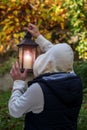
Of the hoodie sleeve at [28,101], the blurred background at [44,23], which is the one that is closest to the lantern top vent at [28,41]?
the hoodie sleeve at [28,101]

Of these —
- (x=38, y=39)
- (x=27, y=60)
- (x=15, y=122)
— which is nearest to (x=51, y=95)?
(x=27, y=60)

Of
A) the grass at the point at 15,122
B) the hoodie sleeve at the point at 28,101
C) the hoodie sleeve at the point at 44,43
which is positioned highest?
the hoodie sleeve at the point at 44,43

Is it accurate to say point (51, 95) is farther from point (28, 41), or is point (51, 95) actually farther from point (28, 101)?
point (28, 41)

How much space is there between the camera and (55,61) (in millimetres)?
3457

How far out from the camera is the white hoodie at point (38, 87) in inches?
135

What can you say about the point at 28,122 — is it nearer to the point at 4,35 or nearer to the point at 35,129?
the point at 35,129

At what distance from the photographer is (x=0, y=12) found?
11727mm

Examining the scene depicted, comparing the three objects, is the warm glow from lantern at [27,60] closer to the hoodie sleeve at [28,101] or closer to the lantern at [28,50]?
the lantern at [28,50]

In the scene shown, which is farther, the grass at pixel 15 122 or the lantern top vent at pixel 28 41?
the grass at pixel 15 122

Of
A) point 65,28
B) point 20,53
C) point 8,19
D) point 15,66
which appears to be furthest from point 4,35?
point 15,66

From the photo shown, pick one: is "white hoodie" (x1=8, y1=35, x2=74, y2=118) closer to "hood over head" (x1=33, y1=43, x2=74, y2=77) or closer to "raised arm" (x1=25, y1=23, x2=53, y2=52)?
"hood over head" (x1=33, y1=43, x2=74, y2=77)

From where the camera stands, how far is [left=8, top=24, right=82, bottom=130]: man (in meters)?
3.43

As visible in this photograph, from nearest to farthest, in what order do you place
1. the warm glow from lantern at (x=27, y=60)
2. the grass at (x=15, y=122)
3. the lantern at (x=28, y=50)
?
1. the warm glow from lantern at (x=27, y=60)
2. the lantern at (x=28, y=50)
3. the grass at (x=15, y=122)

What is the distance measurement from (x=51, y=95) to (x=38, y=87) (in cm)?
12
